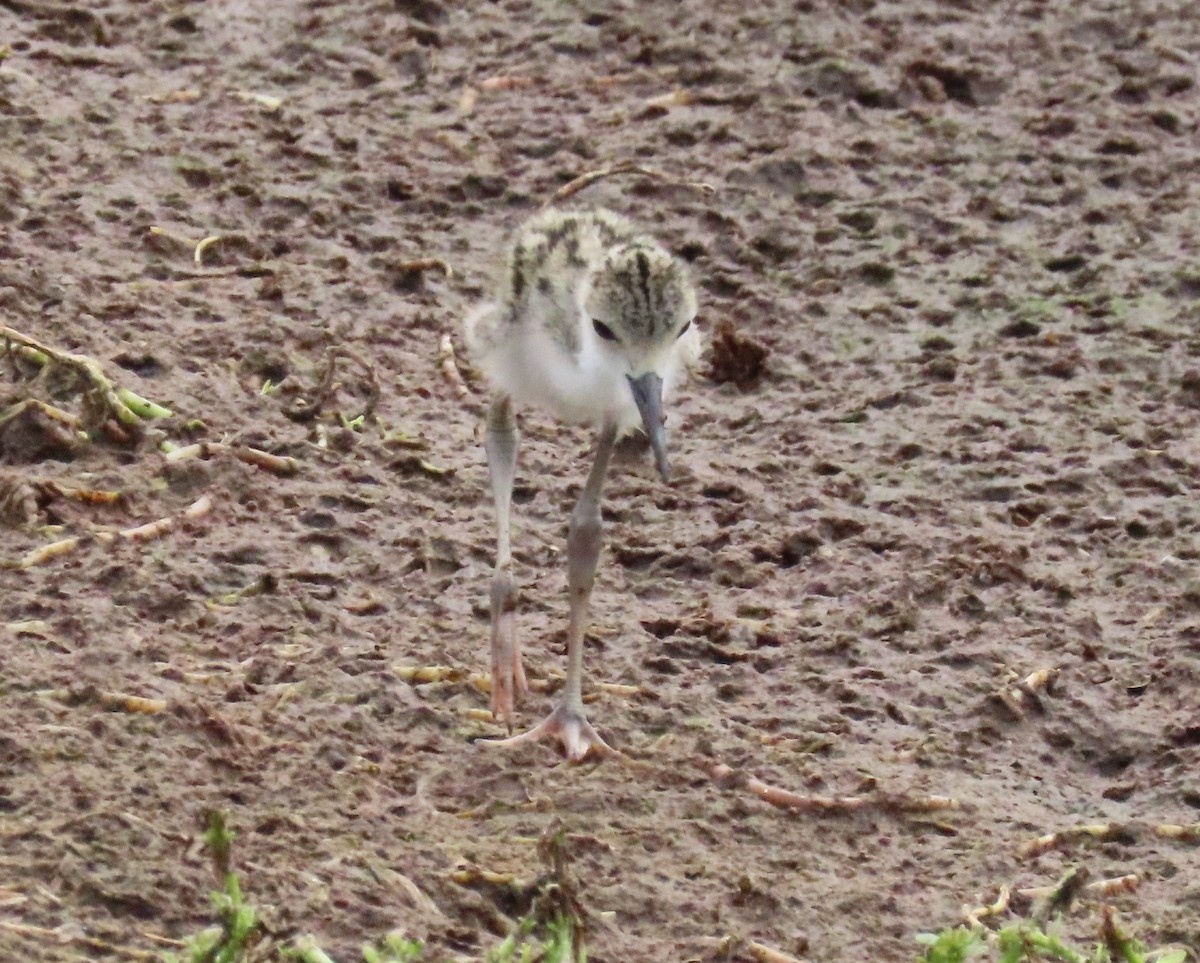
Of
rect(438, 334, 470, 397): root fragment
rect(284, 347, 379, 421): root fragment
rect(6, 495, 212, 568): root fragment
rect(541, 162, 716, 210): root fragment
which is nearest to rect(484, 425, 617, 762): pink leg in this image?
rect(6, 495, 212, 568): root fragment

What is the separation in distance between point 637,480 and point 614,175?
180 centimetres

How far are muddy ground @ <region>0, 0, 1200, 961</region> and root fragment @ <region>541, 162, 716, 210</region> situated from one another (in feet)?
0.21

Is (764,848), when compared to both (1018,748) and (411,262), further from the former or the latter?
(411,262)

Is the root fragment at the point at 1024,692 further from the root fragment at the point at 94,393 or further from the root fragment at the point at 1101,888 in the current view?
the root fragment at the point at 94,393

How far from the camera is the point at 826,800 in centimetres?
481

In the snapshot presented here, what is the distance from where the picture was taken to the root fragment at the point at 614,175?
25.2 feet

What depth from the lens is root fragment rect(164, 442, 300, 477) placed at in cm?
604

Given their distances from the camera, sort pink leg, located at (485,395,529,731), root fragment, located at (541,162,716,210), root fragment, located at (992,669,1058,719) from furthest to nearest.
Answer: root fragment, located at (541,162,716,210), root fragment, located at (992,669,1058,719), pink leg, located at (485,395,529,731)

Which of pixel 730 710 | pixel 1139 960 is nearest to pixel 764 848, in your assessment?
pixel 730 710

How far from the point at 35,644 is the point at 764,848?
69.8 inches

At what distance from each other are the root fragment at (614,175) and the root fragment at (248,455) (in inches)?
75.1

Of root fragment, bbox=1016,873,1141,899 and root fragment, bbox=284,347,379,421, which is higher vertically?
root fragment, bbox=1016,873,1141,899

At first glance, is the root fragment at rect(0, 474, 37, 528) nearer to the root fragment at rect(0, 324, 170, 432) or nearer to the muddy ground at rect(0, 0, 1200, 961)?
the muddy ground at rect(0, 0, 1200, 961)

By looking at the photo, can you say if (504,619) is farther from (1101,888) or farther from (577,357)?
(1101,888)
